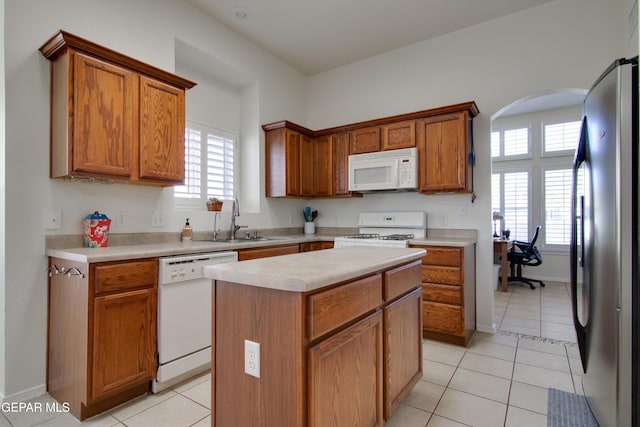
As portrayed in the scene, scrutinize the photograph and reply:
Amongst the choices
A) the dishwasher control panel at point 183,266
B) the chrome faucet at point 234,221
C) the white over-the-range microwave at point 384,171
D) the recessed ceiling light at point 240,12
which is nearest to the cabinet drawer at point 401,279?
the dishwasher control panel at point 183,266

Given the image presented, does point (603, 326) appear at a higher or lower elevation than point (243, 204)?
lower

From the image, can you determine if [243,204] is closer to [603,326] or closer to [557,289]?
[603,326]

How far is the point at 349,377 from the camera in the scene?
1360 mm

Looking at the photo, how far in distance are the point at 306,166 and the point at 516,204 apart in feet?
14.2

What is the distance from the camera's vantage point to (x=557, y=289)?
5.21 m

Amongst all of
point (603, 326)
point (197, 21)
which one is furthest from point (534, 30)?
point (197, 21)

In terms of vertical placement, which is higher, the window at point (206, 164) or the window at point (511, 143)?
the window at point (511, 143)

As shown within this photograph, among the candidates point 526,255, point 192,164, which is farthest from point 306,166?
point 526,255

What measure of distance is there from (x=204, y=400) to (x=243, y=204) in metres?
2.41

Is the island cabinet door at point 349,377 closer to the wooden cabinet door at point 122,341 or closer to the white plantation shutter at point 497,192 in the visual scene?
the wooden cabinet door at point 122,341

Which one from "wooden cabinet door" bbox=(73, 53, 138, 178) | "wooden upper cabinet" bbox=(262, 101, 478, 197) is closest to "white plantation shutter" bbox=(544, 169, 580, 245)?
"wooden upper cabinet" bbox=(262, 101, 478, 197)

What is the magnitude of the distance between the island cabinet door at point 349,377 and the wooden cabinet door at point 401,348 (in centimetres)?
8

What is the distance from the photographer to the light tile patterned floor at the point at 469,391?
1889mm

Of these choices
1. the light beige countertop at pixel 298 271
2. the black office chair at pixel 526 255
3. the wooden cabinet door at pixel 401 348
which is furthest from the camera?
the black office chair at pixel 526 255
